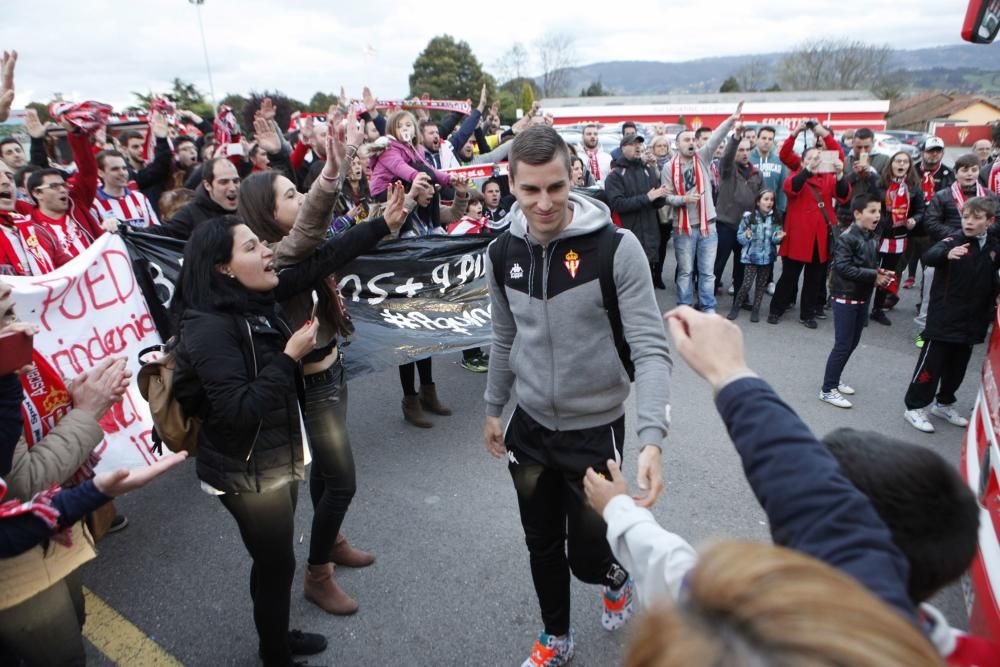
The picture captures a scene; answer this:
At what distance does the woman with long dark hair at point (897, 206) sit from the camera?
6.85m

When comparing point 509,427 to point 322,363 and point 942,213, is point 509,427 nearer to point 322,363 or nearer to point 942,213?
point 322,363

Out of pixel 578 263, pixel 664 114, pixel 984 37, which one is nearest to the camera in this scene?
pixel 578 263

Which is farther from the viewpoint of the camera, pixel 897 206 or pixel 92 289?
pixel 897 206

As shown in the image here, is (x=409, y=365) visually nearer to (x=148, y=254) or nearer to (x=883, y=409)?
(x=148, y=254)

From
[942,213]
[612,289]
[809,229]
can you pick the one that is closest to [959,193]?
[942,213]

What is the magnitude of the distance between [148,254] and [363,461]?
6.35 ft

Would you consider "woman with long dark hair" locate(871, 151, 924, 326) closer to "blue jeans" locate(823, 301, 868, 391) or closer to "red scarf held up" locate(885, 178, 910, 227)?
"red scarf held up" locate(885, 178, 910, 227)

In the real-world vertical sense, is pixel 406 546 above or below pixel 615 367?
below

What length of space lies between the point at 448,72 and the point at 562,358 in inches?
2027

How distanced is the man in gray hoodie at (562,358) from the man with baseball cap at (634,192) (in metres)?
5.00

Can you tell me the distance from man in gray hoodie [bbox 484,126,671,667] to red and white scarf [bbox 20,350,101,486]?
5.30 ft

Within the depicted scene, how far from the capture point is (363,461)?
4.43 metres

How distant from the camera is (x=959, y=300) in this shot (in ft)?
14.6

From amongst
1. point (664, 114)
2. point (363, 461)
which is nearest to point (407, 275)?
point (363, 461)
